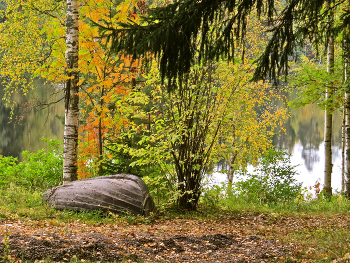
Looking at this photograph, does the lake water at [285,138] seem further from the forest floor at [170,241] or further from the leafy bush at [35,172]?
the forest floor at [170,241]

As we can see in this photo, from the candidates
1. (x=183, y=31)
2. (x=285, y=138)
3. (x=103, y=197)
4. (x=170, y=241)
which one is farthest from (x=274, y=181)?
(x=285, y=138)

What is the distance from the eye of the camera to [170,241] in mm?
4691

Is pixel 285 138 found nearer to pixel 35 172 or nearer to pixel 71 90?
pixel 35 172

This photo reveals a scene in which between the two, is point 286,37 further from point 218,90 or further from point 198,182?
point 198,182

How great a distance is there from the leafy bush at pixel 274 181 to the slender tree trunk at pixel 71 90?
16.0 ft

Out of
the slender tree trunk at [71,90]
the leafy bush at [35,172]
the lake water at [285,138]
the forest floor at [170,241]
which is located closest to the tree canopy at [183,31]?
the forest floor at [170,241]

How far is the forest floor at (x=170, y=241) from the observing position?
370cm

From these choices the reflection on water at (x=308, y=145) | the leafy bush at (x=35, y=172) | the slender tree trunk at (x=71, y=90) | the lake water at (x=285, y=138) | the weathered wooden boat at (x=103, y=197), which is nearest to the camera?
the weathered wooden boat at (x=103, y=197)

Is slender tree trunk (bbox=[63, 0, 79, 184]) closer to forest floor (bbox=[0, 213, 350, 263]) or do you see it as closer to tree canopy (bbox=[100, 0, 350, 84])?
forest floor (bbox=[0, 213, 350, 263])

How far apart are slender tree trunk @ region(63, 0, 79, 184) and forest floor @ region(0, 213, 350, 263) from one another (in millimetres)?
1996

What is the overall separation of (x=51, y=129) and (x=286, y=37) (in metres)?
27.5

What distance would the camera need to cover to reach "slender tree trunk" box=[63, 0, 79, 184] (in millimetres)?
7227

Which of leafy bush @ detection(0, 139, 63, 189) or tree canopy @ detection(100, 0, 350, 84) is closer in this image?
tree canopy @ detection(100, 0, 350, 84)

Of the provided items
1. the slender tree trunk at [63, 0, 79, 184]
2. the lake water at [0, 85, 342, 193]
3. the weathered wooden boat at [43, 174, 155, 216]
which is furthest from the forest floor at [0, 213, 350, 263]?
the lake water at [0, 85, 342, 193]
